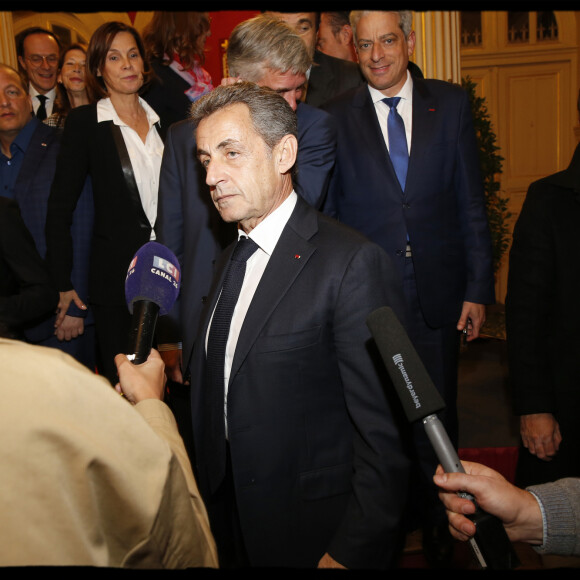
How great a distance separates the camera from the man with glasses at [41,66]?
14.2ft

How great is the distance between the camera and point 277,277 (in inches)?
66.1

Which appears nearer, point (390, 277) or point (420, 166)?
point (390, 277)

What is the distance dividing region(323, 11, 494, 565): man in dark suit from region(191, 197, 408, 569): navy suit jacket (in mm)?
1050

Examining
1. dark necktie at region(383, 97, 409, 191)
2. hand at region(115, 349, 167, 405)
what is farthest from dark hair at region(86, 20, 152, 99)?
hand at region(115, 349, 167, 405)

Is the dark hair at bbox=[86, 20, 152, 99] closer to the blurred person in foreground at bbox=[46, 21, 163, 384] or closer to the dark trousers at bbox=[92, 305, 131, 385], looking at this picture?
the blurred person in foreground at bbox=[46, 21, 163, 384]

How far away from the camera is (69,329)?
126 inches

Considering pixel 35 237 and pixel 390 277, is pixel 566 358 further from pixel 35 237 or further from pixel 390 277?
pixel 35 237

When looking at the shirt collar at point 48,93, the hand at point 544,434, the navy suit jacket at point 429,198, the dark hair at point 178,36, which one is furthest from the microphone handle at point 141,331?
the shirt collar at point 48,93

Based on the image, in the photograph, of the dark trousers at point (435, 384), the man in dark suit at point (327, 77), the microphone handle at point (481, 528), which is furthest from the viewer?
the man in dark suit at point (327, 77)

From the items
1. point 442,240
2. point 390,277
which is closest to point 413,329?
point 442,240

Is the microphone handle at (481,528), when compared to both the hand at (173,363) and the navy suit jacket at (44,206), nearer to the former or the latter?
the hand at (173,363)

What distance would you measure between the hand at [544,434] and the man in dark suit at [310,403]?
96cm

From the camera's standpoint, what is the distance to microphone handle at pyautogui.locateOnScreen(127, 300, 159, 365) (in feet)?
4.70

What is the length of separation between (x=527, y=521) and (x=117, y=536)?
32.6 inches
